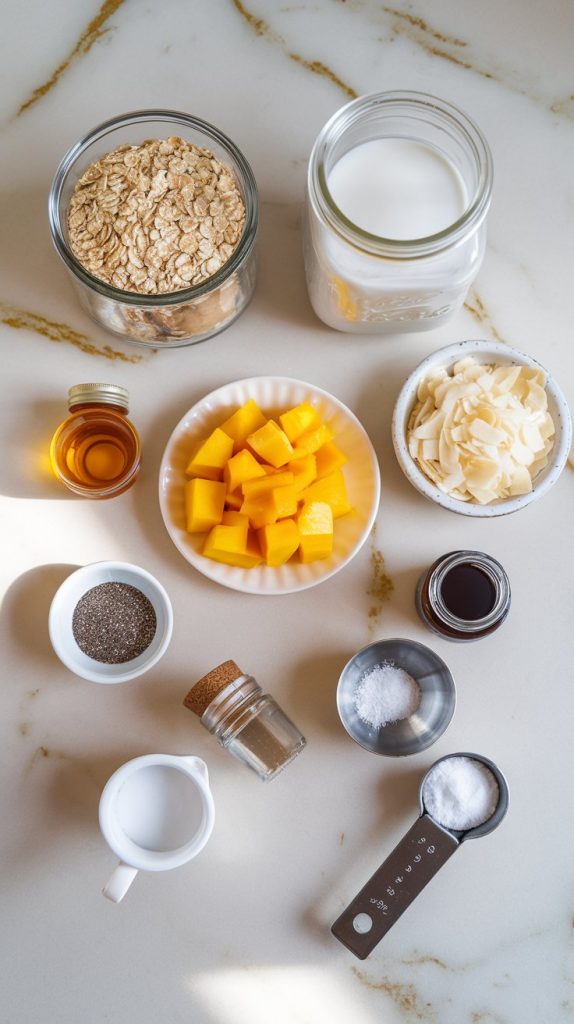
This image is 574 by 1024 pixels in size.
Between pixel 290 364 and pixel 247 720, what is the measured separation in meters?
0.58

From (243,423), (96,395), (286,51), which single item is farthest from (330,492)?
(286,51)

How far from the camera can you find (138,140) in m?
1.34

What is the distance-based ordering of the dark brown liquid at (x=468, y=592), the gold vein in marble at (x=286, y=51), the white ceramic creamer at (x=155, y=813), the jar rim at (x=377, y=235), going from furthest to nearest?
the gold vein in marble at (x=286, y=51), the dark brown liquid at (x=468, y=592), the white ceramic creamer at (x=155, y=813), the jar rim at (x=377, y=235)

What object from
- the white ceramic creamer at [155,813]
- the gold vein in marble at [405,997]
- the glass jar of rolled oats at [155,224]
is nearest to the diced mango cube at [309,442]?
the glass jar of rolled oats at [155,224]

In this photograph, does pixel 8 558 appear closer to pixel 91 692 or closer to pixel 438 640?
pixel 91 692

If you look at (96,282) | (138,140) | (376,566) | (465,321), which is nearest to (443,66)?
(465,321)

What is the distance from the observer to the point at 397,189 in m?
1.21

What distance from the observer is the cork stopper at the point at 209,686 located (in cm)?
127

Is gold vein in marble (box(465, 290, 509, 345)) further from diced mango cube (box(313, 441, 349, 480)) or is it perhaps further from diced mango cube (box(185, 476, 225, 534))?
diced mango cube (box(185, 476, 225, 534))

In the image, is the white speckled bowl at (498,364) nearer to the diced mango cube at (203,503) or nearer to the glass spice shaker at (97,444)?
the diced mango cube at (203,503)

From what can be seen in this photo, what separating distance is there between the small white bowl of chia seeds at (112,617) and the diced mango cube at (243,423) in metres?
0.25

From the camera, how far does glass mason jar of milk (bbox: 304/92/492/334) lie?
116 centimetres

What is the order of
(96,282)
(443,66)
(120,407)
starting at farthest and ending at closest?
(443,66) → (120,407) → (96,282)

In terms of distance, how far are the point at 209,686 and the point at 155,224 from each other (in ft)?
2.23
